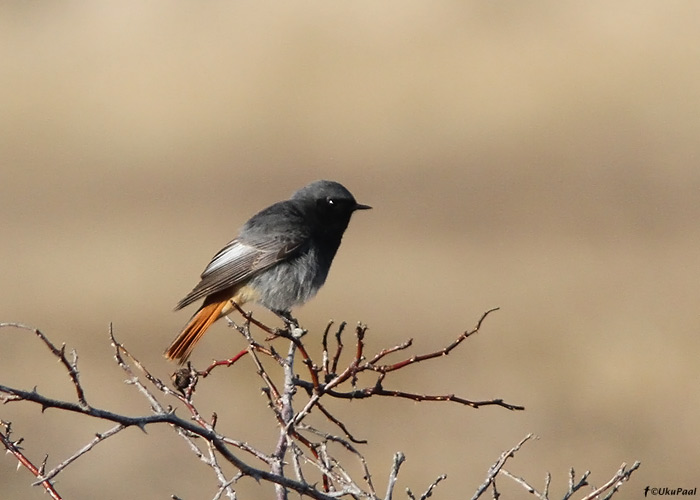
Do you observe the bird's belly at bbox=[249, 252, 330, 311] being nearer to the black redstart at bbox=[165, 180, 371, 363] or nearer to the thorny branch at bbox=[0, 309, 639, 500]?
the black redstart at bbox=[165, 180, 371, 363]

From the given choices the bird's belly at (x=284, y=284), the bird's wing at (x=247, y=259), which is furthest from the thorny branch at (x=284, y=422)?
the bird's belly at (x=284, y=284)

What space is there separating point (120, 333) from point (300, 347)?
9605 mm

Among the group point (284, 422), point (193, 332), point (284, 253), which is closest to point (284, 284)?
point (284, 253)

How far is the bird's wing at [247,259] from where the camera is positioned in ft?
20.2

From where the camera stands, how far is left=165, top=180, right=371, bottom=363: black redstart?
627cm

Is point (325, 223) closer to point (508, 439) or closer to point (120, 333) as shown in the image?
point (508, 439)

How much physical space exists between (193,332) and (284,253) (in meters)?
0.76

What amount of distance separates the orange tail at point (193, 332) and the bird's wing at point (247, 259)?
0.60 ft

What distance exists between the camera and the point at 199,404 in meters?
11.1

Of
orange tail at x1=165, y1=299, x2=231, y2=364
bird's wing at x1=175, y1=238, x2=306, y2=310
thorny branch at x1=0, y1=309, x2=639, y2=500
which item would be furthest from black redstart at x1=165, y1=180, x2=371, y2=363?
thorny branch at x1=0, y1=309, x2=639, y2=500

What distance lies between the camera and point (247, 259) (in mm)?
6309

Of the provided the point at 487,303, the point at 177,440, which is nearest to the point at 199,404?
the point at 177,440

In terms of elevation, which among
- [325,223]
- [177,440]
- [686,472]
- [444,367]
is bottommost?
[686,472]

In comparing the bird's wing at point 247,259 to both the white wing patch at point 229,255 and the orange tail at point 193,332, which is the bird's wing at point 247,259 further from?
the orange tail at point 193,332
